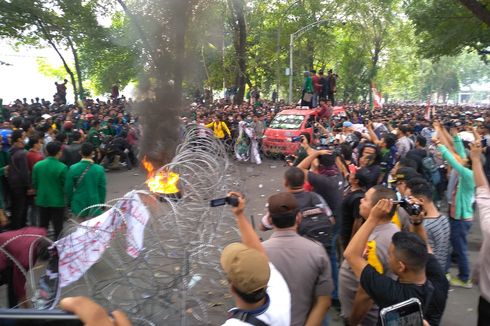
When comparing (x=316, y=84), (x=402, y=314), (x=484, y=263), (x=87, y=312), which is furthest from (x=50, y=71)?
(x=402, y=314)

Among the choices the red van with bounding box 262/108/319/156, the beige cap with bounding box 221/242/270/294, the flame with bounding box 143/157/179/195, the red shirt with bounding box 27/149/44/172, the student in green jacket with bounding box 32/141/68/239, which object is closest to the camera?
the beige cap with bounding box 221/242/270/294

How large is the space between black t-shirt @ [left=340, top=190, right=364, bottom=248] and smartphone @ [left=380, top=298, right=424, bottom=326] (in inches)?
91.4

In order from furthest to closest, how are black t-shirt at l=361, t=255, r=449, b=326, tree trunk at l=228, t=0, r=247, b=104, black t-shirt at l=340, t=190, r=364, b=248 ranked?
tree trunk at l=228, t=0, r=247, b=104 → black t-shirt at l=340, t=190, r=364, b=248 → black t-shirt at l=361, t=255, r=449, b=326

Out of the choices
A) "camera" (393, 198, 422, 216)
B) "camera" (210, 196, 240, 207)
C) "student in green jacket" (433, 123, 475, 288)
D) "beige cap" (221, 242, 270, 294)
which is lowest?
"student in green jacket" (433, 123, 475, 288)

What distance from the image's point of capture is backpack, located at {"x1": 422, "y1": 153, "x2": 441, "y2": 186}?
24.3ft

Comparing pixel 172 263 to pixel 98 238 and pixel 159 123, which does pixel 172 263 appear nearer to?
pixel 98 238

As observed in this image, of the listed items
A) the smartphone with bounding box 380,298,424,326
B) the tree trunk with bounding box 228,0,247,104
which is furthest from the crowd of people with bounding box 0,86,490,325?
the tree trunk with bounding box 228,0,247,104

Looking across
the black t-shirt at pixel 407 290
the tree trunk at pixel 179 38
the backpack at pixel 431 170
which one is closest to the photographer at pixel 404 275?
the black t-shirt at pixel 407 290

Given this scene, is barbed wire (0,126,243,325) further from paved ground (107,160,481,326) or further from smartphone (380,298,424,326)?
smartphone (380,298,424,326)

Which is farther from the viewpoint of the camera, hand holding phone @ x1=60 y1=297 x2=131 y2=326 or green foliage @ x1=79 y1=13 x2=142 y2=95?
green foliage @ x1=79 y1=13 x2=142 y2=95

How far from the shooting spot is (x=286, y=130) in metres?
15.0

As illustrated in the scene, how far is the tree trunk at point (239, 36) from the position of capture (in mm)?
21328

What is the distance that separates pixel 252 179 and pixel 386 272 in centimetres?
965

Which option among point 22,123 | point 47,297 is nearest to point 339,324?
point 47,297
